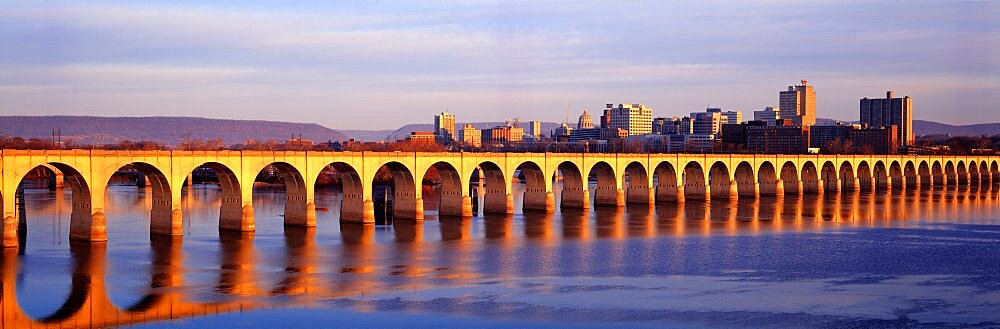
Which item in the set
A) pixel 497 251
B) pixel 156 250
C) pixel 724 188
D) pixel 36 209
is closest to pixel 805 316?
pixel 497 251

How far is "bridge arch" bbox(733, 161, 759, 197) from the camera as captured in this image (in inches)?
4838

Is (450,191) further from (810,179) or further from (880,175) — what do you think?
(880,175)

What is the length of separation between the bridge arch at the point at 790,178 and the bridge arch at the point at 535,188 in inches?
1747

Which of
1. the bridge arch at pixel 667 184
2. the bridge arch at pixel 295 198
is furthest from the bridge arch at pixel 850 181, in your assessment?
the bridge arch at pixel 295 198

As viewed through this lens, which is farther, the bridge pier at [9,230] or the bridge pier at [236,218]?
the bridge pier at [236,218]

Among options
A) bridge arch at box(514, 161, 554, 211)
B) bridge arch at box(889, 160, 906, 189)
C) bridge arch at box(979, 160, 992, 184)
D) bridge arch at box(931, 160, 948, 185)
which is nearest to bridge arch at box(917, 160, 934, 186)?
bridge arch at box(931, 160, 948, 185)

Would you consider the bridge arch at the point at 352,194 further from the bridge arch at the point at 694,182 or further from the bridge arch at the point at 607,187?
the bridge arch at the point at 694,182

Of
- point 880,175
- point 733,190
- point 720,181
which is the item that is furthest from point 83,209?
point 880,175

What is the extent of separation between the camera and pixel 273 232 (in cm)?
7262

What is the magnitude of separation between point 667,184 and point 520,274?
59.2 meters

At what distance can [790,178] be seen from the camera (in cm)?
13312

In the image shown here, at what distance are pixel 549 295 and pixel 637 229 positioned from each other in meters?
31.9

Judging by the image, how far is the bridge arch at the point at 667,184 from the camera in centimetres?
10988

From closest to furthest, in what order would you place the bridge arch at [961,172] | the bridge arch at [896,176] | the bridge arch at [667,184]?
the bridge arch at [667,184], the bridge arch at [896,176], the bridge arch at [961,172]
